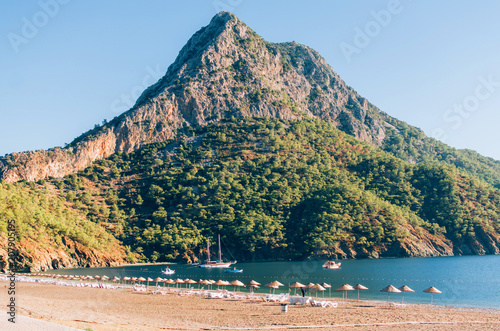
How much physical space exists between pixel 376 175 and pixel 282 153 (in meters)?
34.3

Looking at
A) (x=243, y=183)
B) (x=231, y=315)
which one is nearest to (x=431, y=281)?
(x=231, y=315)

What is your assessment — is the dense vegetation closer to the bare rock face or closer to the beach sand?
the bare rock face

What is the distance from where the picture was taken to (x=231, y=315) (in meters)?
34.3

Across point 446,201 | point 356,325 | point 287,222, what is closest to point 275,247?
point 287,222

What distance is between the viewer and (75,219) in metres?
109

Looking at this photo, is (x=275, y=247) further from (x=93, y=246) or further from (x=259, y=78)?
(x=259, y=78)

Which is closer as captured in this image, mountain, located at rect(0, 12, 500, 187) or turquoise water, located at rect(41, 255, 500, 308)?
turquoise water, located at rect(41, 255, 500, 308)

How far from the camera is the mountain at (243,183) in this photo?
11456 cm

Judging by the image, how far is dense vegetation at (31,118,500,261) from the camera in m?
114

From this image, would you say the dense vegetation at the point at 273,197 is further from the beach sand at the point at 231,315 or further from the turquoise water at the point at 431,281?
the beach sand at the point at 231,315

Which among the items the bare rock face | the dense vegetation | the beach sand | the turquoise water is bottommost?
the turquoise water

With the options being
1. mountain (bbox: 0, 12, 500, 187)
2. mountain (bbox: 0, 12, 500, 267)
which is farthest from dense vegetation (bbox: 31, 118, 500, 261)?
mountain (bbox: 0, 12, 500, 187)

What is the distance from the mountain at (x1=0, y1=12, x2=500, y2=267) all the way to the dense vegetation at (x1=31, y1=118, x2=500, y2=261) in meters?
0.40

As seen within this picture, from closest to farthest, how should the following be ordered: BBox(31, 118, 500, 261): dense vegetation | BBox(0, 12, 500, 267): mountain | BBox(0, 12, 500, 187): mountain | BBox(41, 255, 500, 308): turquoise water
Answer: BBox(41, 255, 500, 308): turquoise water < BBox(31, 118, 500, 261): dense vegetation < BBox(0, 12, 500, 267): mountain < BBox(0, 12, 500, 187): mountain
